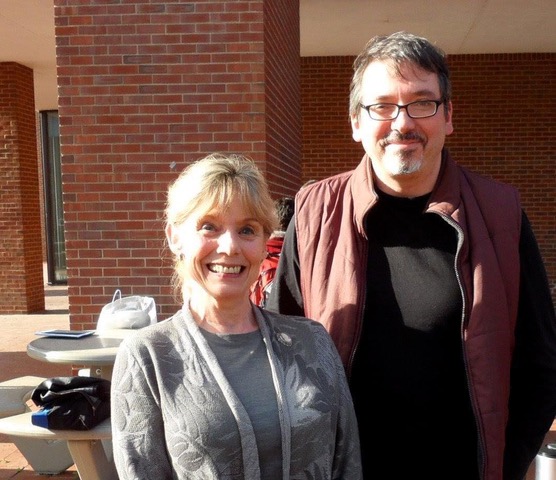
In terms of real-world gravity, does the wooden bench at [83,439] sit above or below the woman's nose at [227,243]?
below

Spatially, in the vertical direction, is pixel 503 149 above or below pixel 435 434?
above

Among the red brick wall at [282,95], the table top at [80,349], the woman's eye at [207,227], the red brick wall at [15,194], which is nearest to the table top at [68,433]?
the table top at [80,349]

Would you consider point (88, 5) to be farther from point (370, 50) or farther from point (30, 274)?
point (30, 274)

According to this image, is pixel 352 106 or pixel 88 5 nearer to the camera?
pixel 352 106

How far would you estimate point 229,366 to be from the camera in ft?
5.66

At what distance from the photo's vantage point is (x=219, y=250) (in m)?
1.79

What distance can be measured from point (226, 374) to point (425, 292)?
607 mm

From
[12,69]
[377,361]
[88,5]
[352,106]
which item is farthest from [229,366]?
[12,69]

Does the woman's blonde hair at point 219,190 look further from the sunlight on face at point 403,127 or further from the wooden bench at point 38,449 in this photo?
the wooden bench at point 38,449

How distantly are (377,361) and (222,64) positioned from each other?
3.60 metres

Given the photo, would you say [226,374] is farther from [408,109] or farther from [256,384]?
[408,109]

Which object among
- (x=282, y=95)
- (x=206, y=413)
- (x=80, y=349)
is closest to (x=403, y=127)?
(x=206, y=413)

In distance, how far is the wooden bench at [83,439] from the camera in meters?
3.34

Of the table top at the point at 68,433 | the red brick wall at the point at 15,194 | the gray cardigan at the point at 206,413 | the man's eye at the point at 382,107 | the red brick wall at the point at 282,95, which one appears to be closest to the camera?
the gray cardigan at the point at 206,413
